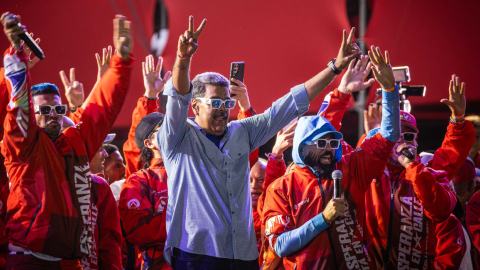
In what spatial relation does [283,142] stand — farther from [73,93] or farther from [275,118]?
[73,93]

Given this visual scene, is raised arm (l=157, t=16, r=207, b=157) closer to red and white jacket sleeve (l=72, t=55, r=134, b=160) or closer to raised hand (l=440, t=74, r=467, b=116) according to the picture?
red and white jacket sleeve (l=72, t=55, r=134, b=160)

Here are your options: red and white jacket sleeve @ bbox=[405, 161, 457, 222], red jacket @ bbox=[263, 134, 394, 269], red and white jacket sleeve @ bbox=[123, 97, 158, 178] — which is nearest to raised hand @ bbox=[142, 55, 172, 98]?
red and white jacket sleeve @ bbox=[123, 97, 158, 178]

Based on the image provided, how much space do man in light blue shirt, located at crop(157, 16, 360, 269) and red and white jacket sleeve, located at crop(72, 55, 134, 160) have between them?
1.76ft

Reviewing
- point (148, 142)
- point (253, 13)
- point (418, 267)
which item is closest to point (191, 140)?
point (148, 142)

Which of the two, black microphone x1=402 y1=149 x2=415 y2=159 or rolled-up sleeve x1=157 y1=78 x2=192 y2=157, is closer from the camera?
rolled-up sleeve x1=157 y1=78 x2=192 y2=157

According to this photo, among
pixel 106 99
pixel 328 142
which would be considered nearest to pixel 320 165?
pixel 328 142

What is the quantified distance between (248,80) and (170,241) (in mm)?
3858

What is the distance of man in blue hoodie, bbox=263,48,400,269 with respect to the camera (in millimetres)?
3016

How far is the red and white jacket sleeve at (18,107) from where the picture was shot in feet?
8.57

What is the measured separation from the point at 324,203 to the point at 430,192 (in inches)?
34.2

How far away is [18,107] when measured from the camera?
8.59 ft

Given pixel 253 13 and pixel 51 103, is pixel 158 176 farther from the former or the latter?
pixel 253 13

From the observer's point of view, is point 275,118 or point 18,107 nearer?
point 18,107

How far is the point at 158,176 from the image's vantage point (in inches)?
149
